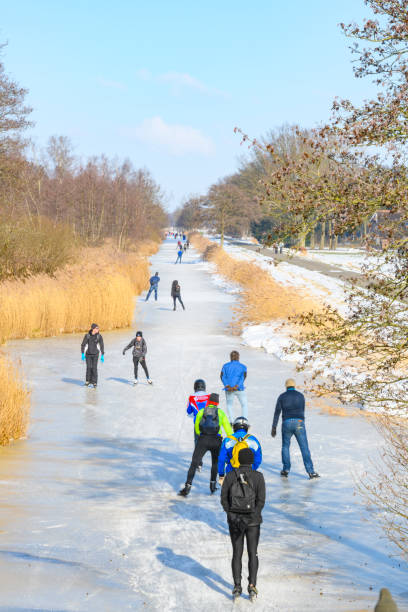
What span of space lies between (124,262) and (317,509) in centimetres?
3147

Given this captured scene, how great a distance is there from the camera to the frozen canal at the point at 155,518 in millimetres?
6488

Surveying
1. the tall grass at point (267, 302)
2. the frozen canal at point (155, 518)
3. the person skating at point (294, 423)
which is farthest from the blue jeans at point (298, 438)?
the tall grass at point (267, 302)

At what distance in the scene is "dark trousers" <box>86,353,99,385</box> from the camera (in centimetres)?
1619

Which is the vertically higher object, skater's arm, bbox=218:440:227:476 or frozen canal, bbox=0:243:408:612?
skater's arm, bbox=218:440:227:476

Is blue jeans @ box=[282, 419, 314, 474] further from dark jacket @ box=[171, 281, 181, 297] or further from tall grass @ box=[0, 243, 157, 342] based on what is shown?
dark jacket @ box=[171, 281, 181, 297]

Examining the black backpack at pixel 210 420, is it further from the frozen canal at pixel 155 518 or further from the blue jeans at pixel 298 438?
the blue jeans at pixel 298 438

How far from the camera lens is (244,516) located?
6.46 meters

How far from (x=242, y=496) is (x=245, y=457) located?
0.36 m

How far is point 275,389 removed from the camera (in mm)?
16453

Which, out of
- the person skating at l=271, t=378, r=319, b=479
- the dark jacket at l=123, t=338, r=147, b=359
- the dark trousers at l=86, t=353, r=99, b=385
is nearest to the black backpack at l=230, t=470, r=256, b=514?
the person skating at l=271, t=378, r=319, b=479

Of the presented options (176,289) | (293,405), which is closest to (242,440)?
(293,405)

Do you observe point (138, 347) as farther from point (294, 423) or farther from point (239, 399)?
point (294, 423)

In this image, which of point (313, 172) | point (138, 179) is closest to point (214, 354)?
point (313, 172)

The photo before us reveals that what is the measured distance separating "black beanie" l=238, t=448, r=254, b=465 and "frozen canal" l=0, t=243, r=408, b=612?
49.5 inches
